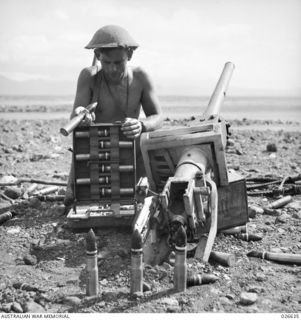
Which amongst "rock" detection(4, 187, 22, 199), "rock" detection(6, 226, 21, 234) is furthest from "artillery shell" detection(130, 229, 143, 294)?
"rock" detection(4, 187, 22, 199)

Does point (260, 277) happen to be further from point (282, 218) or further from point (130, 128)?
point (130, 128)

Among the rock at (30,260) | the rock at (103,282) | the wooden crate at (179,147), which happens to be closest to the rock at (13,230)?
the rock at (30,260)

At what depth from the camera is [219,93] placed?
26.2 feet

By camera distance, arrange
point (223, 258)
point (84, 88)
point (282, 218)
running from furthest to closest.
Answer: point (84, 88) → point (282, 218) → point (223, 258)

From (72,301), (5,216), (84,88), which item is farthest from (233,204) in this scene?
(5,216)

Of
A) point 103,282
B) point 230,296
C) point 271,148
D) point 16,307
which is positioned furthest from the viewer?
point 271,148

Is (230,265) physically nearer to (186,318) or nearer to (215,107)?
(186,318)

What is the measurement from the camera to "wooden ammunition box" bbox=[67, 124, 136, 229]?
21.4 feet

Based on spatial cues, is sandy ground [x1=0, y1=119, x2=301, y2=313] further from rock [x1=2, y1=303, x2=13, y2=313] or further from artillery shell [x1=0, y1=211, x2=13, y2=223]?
artillery shell [x1=0, y1=211, x2=13, y2=223]

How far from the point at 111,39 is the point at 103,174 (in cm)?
180

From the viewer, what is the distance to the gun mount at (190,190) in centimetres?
497

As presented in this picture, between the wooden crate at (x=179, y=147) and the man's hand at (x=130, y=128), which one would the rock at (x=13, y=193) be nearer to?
the man's hand at (x=130, y=128)

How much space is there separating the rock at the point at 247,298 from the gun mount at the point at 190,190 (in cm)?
67

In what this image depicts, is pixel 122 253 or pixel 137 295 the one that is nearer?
pixel 137 295
